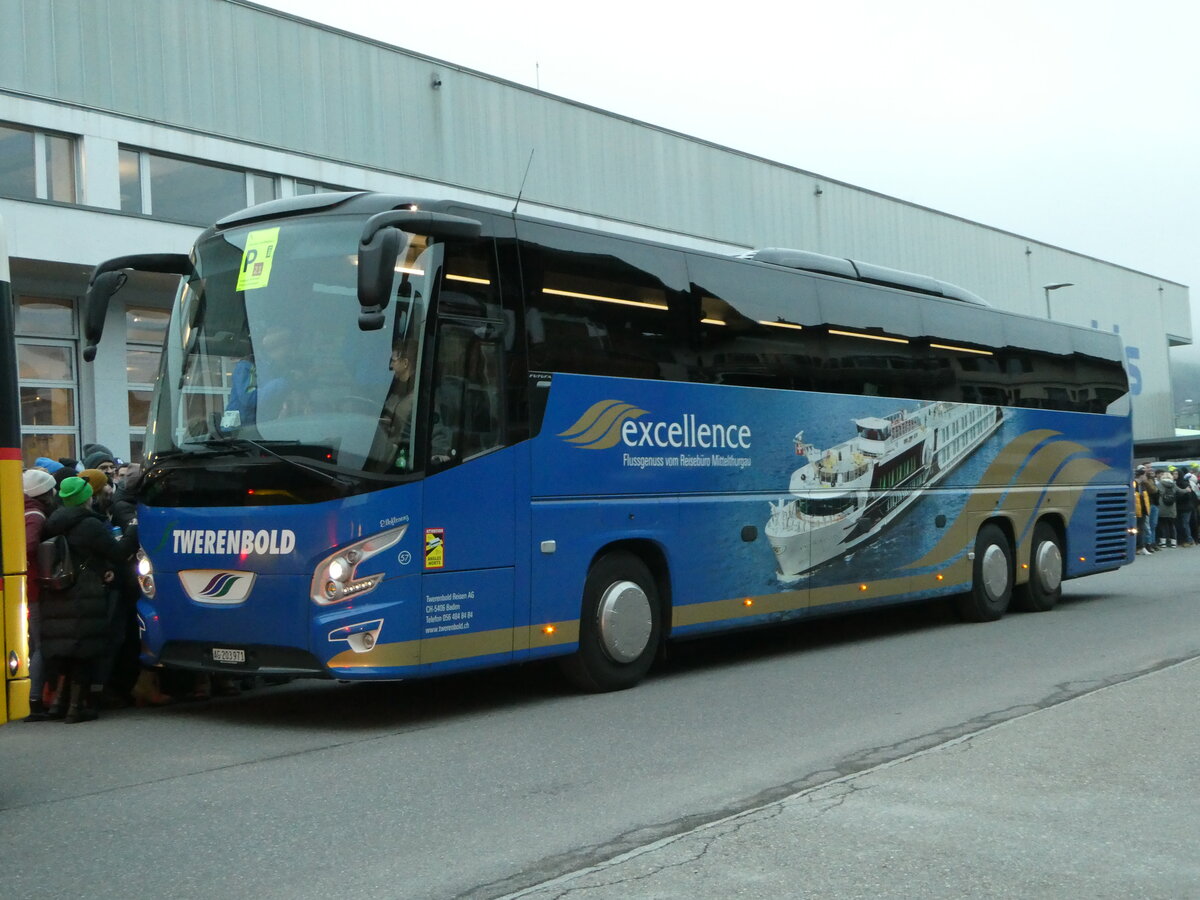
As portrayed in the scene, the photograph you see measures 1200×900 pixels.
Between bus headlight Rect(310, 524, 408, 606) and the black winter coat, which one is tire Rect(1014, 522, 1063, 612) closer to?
bus headlight Rect(310, 524, 408, 606)

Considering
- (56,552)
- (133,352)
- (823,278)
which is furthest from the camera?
(133,352)

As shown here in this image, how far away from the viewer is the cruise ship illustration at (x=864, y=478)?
39.5ft

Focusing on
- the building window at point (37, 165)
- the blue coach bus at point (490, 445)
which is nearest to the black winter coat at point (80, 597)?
the blue coach bus at point (490, 445)

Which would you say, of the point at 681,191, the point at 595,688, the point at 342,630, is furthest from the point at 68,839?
the point at 681,191

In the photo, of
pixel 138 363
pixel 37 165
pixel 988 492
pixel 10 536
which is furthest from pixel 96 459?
pixel 138 363

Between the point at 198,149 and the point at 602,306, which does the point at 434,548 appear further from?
the point at 198,149

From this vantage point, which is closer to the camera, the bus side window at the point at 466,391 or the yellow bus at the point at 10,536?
the yellow bus at the point at 10,536

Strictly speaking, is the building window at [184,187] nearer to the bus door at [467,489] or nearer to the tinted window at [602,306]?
the tinted window at [602,306]

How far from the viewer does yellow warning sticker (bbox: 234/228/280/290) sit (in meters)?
8.84

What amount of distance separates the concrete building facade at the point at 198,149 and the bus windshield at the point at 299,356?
19.3 ft

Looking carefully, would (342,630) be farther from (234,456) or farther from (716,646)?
(716,646)

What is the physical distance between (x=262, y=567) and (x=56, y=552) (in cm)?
155

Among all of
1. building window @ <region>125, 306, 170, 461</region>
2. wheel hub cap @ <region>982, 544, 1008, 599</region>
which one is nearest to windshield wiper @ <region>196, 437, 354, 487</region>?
wheel hub cap @ <region>982, 544, 1008, 599</region>

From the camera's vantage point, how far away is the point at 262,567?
8414 mm
